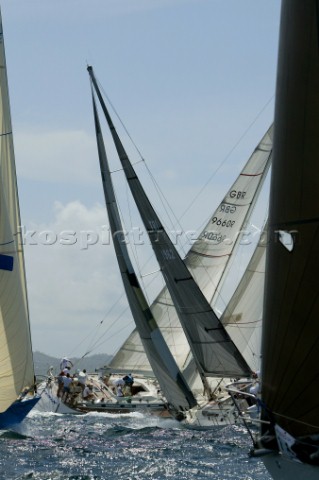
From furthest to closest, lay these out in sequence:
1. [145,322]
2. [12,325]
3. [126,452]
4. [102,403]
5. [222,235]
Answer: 1. [222,235]
2. [102,403]
3. [145,322]
4. [12,325]
5. [126,452]

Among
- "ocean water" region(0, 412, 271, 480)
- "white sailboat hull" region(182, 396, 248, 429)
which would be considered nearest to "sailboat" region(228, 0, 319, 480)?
"ocean water" region(0, 412, 271, 480)

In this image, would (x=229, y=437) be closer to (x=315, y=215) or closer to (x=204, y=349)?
(x=204, y=349)

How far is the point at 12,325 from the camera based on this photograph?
842 inches

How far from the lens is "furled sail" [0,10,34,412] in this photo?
837 inches

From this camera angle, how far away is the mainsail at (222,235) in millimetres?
29219

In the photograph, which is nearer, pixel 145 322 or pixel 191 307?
pixel 191 307

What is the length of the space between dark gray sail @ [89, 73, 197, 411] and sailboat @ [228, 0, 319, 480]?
1146cm

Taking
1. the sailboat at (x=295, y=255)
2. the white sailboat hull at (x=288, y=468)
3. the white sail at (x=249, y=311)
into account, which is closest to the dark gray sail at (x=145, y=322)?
the white sail at (x=249, y=311)

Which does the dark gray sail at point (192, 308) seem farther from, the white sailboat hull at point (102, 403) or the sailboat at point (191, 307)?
the white sailboat hull at point (102, 403)

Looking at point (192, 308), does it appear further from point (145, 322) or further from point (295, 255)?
point (295, 255)

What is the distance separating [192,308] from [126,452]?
14.1ft

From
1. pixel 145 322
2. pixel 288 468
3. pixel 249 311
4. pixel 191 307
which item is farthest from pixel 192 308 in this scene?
pixel 288 468

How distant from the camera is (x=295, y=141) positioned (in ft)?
35.3

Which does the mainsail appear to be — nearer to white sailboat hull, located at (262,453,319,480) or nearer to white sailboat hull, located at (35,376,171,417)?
white sailboat hull, located at (35,376,171,417)
